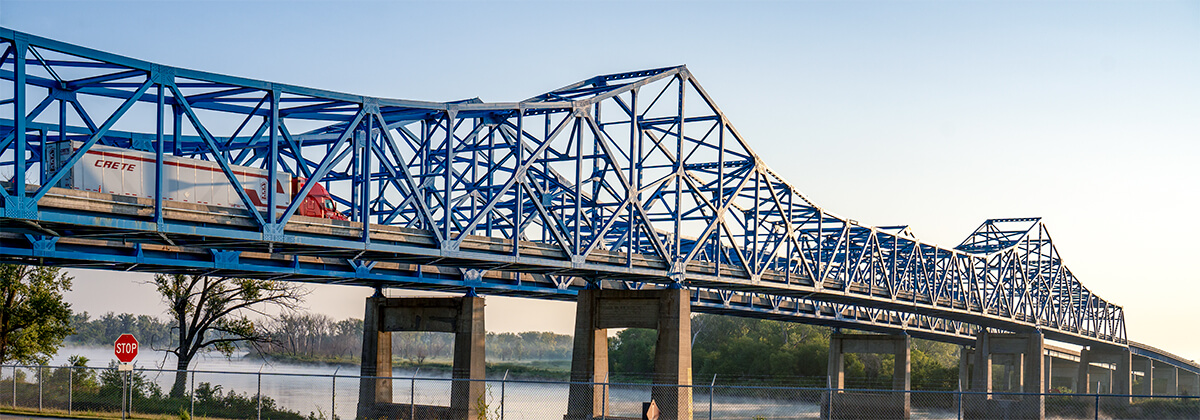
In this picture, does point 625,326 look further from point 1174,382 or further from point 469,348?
point 1174,382

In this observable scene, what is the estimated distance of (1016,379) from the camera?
119938 mm

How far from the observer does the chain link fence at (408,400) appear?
125 feet

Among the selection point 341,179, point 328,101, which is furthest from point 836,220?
point 328,101

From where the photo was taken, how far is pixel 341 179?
172 feet

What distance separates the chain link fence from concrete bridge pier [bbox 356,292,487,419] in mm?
619

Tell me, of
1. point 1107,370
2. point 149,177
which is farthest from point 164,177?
point 1107,370

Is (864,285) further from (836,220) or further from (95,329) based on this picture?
(95,329)

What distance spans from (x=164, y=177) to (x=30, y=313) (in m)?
25.3

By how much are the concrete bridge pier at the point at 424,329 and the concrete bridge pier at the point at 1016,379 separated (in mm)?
50282

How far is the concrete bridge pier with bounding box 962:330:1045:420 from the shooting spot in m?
96.6

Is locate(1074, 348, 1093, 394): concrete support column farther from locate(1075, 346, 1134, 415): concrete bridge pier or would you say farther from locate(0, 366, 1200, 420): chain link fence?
locate(0, 366, 1200, 420): chain link fence

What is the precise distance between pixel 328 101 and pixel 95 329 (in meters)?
160

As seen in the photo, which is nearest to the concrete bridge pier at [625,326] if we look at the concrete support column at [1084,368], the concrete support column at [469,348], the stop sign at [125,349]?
the concrete support column at [469,348]

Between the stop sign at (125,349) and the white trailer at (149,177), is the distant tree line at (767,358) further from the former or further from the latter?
the stop sign at (125,349)
